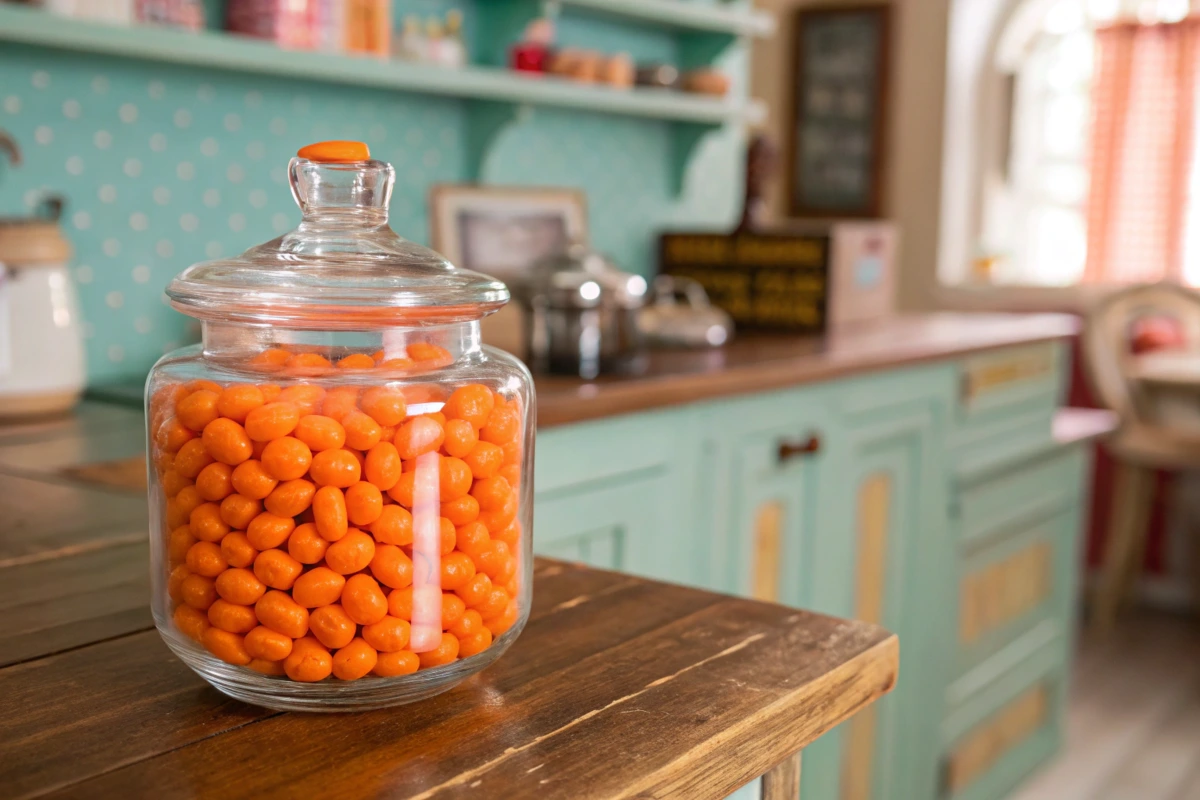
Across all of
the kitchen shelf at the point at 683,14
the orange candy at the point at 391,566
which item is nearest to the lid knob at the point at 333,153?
the orange candy at the point at 391,566

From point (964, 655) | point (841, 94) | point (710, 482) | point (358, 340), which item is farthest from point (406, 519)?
point (841, 94)

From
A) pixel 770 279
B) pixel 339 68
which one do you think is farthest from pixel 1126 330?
pixel 339 68

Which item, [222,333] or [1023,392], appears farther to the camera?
[1023,392]

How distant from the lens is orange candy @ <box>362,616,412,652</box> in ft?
1.99

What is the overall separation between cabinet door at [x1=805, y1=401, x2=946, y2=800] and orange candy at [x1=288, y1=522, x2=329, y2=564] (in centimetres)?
164

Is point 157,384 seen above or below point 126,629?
above

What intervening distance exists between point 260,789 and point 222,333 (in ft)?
0.80

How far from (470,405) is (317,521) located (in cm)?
10

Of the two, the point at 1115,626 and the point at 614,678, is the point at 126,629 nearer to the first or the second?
the point at 614,678

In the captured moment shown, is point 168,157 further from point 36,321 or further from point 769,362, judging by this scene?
point 769,362

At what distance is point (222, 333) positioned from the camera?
2.15ft

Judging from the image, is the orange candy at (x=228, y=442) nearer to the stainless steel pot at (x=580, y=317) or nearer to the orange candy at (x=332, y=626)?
the orange candy at (x=332, y=626)

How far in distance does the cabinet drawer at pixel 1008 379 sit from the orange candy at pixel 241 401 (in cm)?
209

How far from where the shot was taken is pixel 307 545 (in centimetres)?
59
